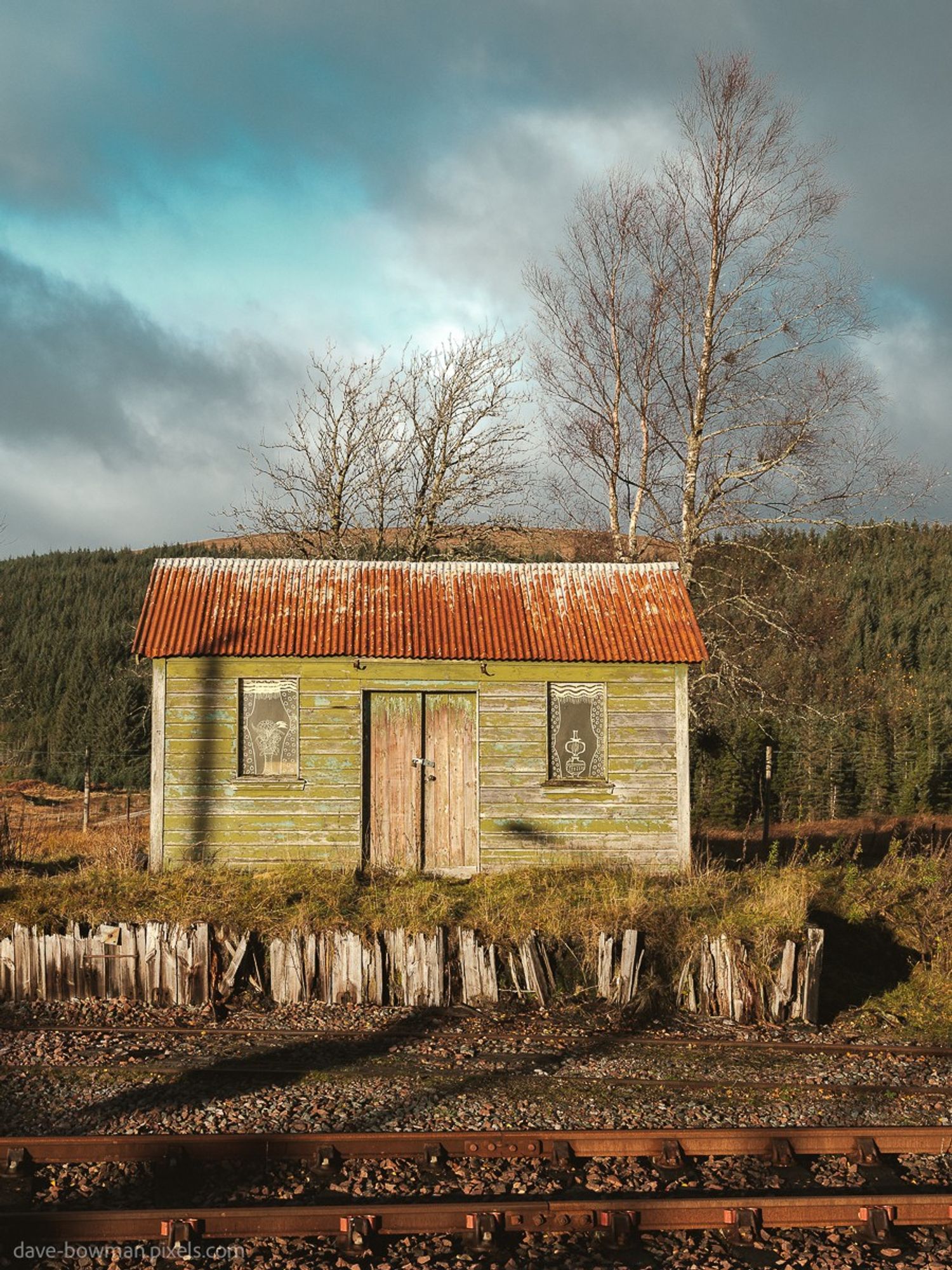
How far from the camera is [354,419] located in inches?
1084

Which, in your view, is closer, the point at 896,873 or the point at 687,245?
the point at 896,873

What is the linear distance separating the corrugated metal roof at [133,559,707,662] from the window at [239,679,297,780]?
1.74 feet

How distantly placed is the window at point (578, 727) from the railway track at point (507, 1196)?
314 inches

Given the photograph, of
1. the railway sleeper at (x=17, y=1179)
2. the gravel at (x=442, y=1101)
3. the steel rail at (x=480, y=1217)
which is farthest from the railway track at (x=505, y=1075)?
the steel rail at (x=480, y=1217)

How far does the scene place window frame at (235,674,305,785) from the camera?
14.0m

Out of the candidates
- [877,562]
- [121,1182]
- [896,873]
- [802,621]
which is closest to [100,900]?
[121,1182]

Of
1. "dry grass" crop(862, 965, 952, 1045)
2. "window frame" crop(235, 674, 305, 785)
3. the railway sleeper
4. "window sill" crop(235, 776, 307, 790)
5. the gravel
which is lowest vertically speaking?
"dry grass" crop(862, 965, 952, 1045)

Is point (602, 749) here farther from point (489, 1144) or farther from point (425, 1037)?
point (489, 1144)

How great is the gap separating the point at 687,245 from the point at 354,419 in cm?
1013

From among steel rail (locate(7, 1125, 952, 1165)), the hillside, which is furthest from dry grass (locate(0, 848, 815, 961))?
the hillside

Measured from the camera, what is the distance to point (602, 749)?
14.4 meters

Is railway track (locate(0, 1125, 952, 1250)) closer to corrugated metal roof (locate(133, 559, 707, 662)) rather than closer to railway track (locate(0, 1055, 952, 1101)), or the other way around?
railway track (locate(0, 1055, 952, 1101))

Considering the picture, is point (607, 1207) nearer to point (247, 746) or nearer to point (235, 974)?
point (235, 974)

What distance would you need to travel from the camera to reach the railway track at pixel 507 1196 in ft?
17.1
